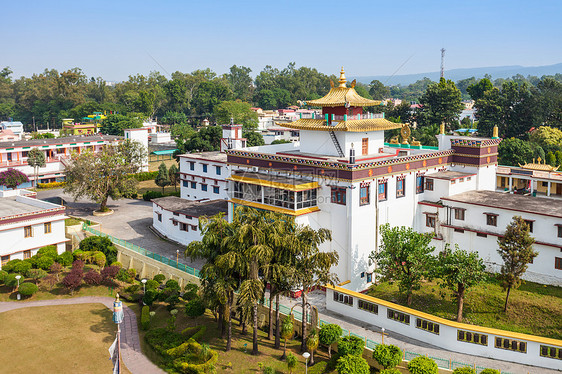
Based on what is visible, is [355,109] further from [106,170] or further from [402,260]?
[106,170]

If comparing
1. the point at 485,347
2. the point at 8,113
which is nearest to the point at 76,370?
the point at 485,347

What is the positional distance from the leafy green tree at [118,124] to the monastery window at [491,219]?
76.4m

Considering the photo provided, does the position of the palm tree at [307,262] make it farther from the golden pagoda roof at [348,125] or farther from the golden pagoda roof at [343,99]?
the golden pagoda roof at [343,99]

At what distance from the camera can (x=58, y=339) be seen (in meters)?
26.8

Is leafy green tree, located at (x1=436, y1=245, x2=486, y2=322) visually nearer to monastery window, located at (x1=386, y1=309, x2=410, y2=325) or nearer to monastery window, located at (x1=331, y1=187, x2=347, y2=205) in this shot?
monastery window, located at (x1=386, y1=309, x2=410, y2=325)

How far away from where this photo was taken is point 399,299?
94.7 ft

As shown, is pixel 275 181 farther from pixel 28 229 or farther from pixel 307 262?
pixel 28 229

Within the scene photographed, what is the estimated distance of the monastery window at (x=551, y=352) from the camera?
22297 mm

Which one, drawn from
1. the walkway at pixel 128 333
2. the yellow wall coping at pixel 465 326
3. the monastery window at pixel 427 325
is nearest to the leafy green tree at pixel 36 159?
the walkway at pixel 128 333

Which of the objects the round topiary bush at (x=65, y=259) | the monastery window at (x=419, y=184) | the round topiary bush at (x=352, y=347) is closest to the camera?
the round topiary bush at (x=352, y=347)

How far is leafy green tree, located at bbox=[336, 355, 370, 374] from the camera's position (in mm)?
21875

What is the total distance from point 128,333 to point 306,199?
40.5 ft

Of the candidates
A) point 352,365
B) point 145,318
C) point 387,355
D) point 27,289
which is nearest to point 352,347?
point 352,365

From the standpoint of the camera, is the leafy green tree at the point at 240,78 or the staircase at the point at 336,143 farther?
the leafy green tree at the point at 240,78
